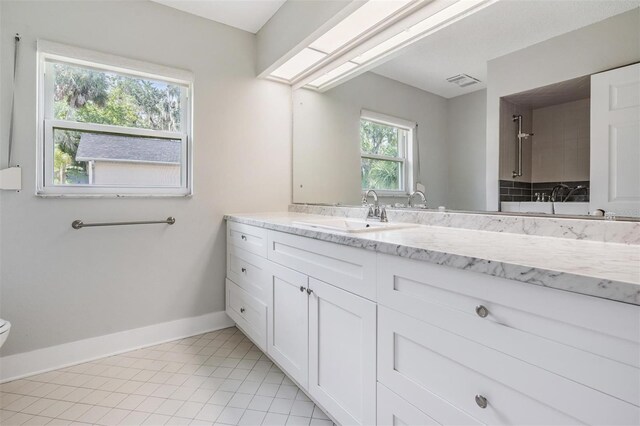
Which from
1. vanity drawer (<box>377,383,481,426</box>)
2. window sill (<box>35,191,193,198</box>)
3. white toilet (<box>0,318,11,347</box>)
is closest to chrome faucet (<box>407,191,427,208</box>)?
vanity drawer (<box>377,383,481,426</box>)

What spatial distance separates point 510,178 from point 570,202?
23 cm

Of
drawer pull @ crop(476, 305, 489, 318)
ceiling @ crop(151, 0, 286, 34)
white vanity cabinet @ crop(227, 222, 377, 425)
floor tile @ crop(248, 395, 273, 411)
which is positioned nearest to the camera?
drawer pull @ crop(476, 305, 489, 318)

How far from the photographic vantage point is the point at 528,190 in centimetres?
123

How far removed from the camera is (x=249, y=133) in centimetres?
255

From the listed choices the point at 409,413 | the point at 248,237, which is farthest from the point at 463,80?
the point at 248,237

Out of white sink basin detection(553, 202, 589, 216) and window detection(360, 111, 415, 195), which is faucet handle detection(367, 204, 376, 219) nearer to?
window detection(360, 111, 415, 195)

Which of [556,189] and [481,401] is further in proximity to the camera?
[556,189]

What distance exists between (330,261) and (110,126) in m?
1.76

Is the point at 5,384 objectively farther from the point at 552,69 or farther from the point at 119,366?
the point at 552,69

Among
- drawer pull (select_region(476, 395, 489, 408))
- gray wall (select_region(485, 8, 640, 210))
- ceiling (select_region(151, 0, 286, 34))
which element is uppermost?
ceiling (select_region(151, 0, 286, 34))

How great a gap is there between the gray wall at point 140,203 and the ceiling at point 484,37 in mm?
1248

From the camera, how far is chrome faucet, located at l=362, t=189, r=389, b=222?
1863 mm

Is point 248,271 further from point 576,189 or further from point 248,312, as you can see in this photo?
point 576,189

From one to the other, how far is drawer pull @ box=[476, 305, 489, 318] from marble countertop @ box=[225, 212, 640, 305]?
3.5 inches
